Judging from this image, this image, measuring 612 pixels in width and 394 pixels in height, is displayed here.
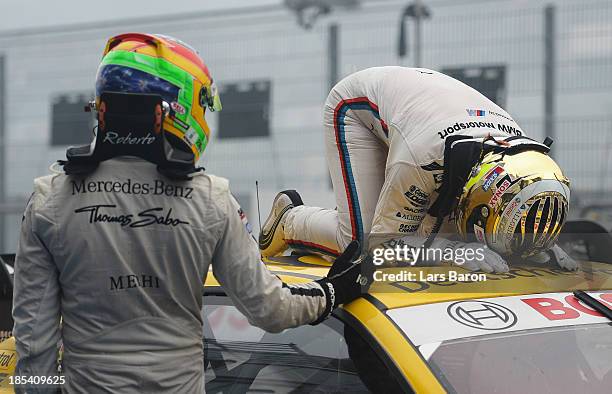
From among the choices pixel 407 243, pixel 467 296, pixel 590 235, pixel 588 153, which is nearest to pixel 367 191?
pixel 407 243

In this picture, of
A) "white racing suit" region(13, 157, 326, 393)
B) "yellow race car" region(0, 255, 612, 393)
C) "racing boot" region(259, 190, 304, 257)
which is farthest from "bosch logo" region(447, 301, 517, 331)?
"racing boot" region(259, 190, 304, 257)

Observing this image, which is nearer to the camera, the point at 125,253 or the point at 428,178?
the point at 125,253

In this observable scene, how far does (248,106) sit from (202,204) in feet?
26.7

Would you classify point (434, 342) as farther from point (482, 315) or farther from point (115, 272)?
point (115, 272)

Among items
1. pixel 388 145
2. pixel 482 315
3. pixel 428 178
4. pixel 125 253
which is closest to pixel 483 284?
pixel 482 315

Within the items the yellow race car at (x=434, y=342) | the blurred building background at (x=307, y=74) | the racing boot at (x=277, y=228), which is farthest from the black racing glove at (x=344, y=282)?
the blurred building background at (x=307, y=74)

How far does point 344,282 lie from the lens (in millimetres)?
2107

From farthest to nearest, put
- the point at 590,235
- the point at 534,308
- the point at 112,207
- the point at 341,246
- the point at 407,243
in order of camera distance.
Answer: the point at 341,246 → the point at 590,235 → the point at 407,243 → the point at 534,308 → the point at 112,207

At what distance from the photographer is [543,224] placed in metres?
2.36

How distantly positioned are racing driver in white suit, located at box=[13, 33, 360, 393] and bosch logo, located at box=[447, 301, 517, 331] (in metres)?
0.46

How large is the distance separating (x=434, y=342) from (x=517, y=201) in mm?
613

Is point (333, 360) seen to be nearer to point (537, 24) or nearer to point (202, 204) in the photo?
point (202, 204)
